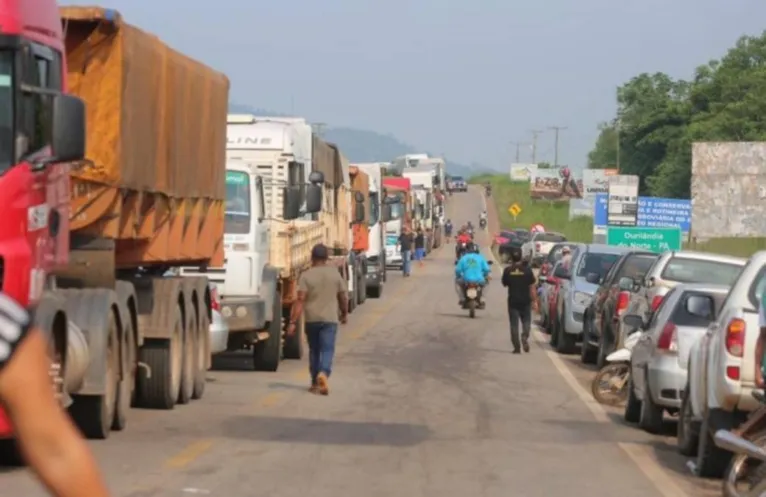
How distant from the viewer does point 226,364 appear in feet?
73.8

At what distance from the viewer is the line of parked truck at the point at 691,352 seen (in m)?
11.2

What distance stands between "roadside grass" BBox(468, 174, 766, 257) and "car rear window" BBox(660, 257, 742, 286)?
20984mm

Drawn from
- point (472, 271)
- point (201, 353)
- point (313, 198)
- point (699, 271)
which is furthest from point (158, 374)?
point (472, 271)

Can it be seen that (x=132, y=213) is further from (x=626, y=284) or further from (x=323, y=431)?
(x=626, y=284)

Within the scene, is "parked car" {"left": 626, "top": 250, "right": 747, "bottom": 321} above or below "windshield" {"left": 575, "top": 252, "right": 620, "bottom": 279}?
above

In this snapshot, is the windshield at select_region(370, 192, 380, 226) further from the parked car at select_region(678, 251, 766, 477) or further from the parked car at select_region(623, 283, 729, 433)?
the parked car at select_region(678, 251, 766, 477)

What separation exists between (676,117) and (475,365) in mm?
81876

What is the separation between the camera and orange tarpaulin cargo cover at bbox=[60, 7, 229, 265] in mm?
12578

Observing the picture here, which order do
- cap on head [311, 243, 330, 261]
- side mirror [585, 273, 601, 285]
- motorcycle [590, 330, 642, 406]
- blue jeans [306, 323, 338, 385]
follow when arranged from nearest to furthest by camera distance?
1. blue jeans [306, 323, 338, 385]
2. cap on head [311, 243, 330, 261]
3. motorcycle [590, 330, 642, 406]
4. side mirror [585, 273, 601, 285]

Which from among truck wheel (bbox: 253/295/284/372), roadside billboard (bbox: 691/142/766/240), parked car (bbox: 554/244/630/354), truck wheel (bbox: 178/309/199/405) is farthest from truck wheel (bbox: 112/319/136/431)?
roadside billboard (bbox: 691/142/766/240)

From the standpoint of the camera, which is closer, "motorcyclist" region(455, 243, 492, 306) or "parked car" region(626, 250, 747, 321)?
"parked car" region(626, 250, 747, 321)

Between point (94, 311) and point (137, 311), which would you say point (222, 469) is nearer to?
point (94, 311)

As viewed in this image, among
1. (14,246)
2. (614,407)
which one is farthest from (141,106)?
(614,407)

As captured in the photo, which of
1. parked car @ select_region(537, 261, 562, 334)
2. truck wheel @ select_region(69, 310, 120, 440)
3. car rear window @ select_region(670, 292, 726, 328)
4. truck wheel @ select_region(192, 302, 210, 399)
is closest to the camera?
truck wheel @ select_region(69, 310, 120, 440)
